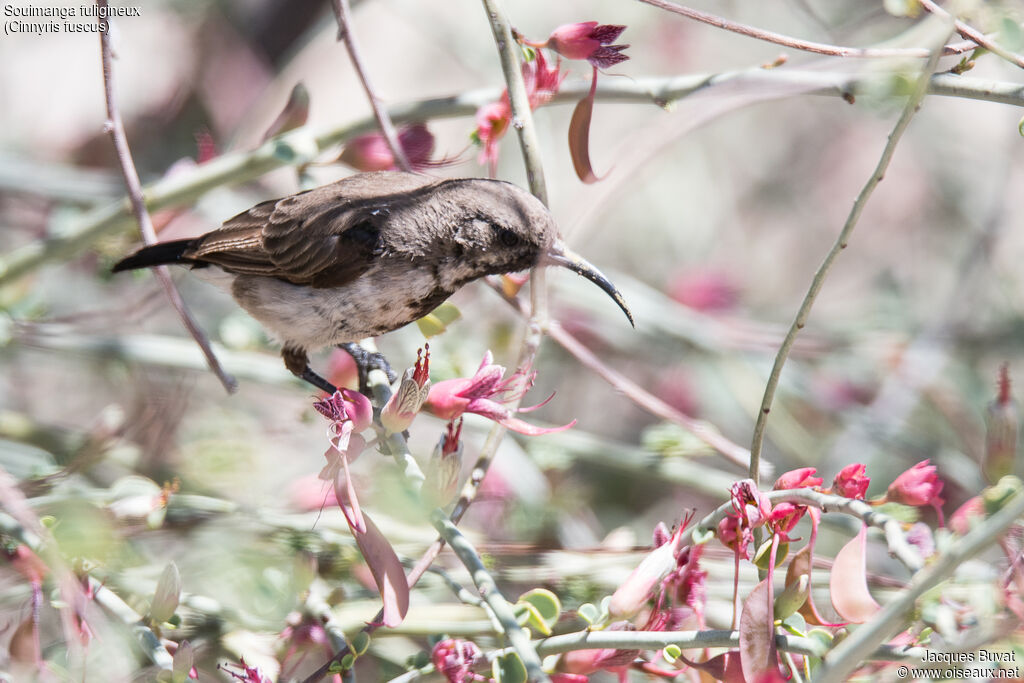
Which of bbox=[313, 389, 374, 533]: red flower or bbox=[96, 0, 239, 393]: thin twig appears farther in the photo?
bbox=[96, 0, 239, 393]: thin twig

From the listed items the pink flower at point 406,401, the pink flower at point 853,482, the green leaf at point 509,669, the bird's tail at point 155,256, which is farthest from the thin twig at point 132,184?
the pink flower at point 853,482

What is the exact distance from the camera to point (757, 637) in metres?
1.45

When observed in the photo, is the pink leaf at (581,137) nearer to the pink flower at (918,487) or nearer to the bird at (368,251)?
the bird at (368,251)

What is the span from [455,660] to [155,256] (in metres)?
1.59

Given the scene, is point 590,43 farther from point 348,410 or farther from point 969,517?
point 969,517

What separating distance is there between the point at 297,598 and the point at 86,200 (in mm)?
2255

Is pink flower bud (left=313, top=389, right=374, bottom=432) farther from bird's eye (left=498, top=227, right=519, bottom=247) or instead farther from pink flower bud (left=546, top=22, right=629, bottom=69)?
pink flower bud (left=546, top=22, right=629, bottom=69)

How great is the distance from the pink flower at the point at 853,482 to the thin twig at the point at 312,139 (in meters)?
1.09

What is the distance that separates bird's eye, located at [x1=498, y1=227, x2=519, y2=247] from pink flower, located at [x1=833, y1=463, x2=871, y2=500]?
114cm

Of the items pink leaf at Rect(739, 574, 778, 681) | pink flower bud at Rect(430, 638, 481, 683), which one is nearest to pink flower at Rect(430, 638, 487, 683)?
pink flower bud at Rect(430, 638, 481, 683)

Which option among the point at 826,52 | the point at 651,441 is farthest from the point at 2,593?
the point at 826,52

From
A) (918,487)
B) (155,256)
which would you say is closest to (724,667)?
(918,487)

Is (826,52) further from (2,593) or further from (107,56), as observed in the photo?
(2,593)

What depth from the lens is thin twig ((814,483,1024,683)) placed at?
3.76ft
